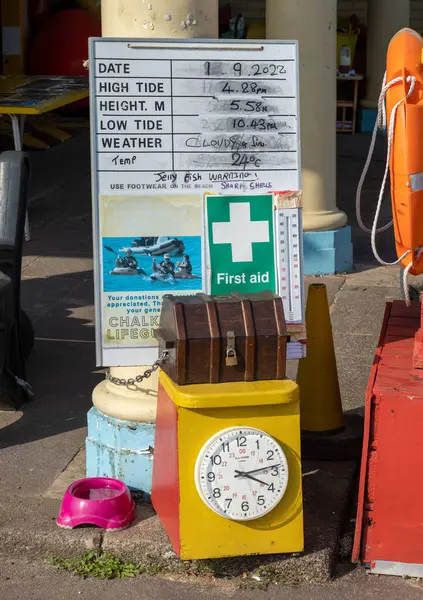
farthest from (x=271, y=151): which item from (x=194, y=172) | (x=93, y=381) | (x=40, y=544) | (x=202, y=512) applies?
(x=93, y=381)

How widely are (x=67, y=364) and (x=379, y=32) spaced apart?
9741mm

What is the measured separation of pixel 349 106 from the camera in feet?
46.5

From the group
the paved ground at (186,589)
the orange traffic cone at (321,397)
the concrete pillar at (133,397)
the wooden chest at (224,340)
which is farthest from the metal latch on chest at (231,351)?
the orange traffic cone at (321,397)

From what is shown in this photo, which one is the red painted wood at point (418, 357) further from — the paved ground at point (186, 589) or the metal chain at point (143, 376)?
the metal chain at point (143, 376)

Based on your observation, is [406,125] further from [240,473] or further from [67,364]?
[67,364]

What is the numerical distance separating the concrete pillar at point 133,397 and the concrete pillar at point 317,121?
3.30 meters

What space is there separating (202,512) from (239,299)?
79 centimetres

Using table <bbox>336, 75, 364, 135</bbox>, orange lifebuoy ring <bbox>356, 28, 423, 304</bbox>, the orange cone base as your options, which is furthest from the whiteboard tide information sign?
table <bbox>336, 75, 364, 135</bbox>

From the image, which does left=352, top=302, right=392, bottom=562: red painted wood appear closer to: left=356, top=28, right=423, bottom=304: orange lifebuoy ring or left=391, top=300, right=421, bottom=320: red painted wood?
left=356, top=28, right=423, bottom=304: orange lifebuoy ring

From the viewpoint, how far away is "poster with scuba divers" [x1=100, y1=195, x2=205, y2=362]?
4.00 meters

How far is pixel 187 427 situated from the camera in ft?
11.7

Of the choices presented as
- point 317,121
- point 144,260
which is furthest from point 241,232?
point 317,121

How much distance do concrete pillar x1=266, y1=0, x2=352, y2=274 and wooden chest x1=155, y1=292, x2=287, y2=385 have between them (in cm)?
396

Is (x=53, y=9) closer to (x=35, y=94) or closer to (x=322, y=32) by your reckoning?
(x=35, y=94)
